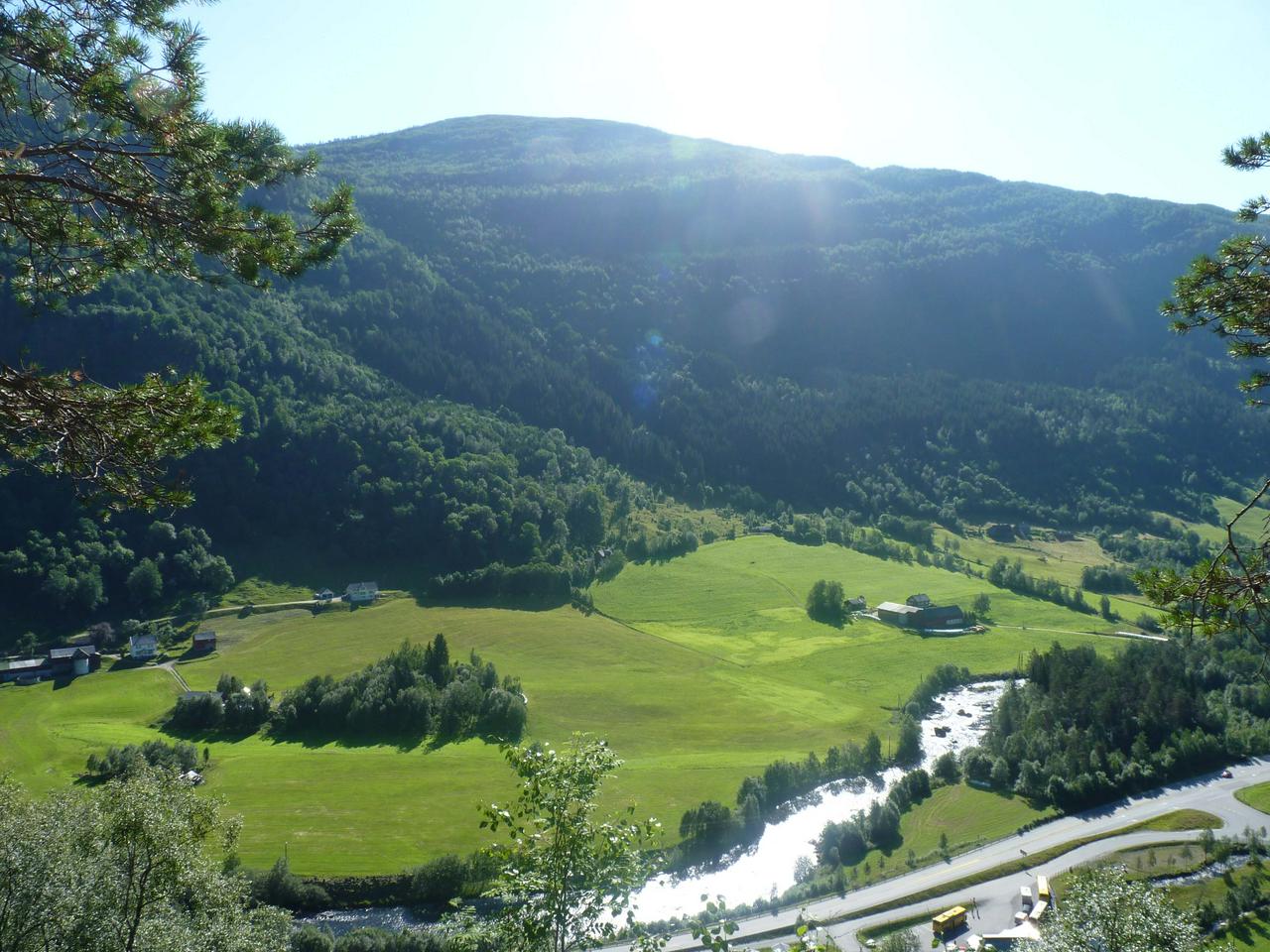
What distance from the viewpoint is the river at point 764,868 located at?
48188 mm

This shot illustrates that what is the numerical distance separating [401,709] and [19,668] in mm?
49092

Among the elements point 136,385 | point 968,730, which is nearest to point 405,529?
point 968,730

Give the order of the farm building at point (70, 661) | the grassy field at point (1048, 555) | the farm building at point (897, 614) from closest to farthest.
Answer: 1. the farm building at point (70, 661)
2. the farm building at point (897, 614)
3. the grassy field at point (1048, 555)

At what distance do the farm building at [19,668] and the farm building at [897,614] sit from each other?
347ft

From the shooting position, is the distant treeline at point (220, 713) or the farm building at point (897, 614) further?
the farm building at point (897, 614)

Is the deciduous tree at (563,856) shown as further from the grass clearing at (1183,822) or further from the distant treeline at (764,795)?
the grass clearing at (1183,822)

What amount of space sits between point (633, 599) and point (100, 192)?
110 meters

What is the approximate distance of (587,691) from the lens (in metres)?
84.3

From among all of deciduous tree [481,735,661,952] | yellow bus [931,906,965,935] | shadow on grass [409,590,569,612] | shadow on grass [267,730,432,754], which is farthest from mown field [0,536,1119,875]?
deciduous tree [481,735,661,952]

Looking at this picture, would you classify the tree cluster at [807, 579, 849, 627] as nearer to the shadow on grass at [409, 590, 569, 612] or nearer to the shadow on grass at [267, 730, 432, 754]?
the shadow on grass at [409, 590, 569, 612]

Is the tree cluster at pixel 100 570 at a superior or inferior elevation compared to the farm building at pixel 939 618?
superior

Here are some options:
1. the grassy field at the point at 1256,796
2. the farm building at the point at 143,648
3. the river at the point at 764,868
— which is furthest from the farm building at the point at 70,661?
the grassy field at the point at 1256,796

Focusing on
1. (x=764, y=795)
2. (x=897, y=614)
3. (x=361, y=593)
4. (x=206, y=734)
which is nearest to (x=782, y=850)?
(x=764, y=795)

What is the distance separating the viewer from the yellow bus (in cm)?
4400
